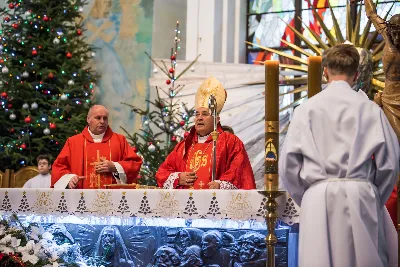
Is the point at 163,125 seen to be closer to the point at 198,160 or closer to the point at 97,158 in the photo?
the point at 97,158

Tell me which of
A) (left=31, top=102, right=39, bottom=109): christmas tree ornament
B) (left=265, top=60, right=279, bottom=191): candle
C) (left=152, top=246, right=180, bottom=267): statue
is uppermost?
(left=31, top=102, right=39, bottom=109): christmas tree ornament

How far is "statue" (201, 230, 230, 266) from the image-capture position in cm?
567

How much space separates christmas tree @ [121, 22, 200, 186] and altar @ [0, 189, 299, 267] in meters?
4.74

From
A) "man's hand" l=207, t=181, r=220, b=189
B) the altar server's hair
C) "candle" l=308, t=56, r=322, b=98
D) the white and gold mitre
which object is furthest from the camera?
the white and gold mitre

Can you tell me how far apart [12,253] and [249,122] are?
22.7ft

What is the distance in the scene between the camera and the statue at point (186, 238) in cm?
576

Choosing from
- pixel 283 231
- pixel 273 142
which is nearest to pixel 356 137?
pixel 273 142

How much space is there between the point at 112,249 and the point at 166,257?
41cm

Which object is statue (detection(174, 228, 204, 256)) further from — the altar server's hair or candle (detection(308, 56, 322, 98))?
the altar server's hair

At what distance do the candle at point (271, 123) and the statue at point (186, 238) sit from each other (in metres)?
1.14

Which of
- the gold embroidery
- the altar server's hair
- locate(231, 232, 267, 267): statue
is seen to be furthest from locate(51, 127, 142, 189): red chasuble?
the altar server's hair

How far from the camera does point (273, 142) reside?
4.77m

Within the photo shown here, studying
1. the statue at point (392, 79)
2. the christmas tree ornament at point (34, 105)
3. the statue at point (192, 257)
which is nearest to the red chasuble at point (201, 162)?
the statue at point (192, 257)

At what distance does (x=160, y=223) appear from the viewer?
588 centimetres
